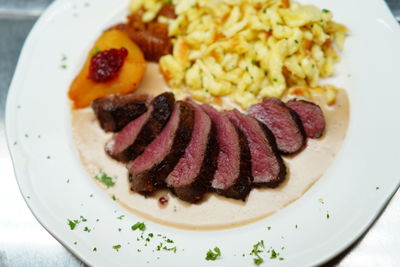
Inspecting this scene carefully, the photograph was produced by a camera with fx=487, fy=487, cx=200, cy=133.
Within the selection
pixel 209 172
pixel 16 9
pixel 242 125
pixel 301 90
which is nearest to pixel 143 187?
pixel 209 172

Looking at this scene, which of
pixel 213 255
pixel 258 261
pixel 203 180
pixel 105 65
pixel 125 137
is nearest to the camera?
pixel 258 261

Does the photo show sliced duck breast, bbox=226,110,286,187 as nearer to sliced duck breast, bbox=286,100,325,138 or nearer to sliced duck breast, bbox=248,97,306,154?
sliced duck breast, bbox=248,97,306,154

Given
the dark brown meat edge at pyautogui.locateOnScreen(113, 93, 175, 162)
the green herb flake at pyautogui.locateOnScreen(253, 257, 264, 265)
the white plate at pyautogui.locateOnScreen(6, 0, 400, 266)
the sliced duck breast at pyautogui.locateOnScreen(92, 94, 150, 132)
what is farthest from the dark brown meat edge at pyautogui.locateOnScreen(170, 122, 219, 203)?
the sliced duck breast at pyautogui.locateOnScreen(92, 94, 150, 132)

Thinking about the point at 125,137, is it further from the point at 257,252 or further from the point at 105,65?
the point at 257,252

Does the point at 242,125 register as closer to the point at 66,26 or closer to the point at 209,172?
the point at 209,172

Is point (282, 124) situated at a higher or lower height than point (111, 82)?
higher

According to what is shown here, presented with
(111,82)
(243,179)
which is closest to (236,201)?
(243,179)
